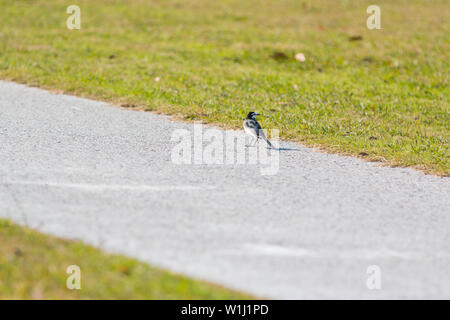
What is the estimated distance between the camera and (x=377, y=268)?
5.59 m

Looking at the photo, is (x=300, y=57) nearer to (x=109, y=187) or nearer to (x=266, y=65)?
(x=266, y=65)

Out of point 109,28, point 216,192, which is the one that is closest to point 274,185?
point 216,192

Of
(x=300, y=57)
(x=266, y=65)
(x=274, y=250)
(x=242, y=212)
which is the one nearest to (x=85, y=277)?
(x=274, y=250)

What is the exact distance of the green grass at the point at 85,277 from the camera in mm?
4867

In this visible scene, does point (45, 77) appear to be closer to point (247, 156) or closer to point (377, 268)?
point (247, 156)

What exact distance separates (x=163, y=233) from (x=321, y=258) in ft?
4.49

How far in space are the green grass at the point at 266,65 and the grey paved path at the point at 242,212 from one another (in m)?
1.45

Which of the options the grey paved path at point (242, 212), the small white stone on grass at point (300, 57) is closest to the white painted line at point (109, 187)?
the grey paved path at point (242, 212)

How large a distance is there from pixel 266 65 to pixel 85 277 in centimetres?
1190

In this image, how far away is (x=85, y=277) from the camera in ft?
16.5

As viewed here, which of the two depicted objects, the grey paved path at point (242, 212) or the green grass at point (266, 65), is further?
the green grass at point (266, 65)

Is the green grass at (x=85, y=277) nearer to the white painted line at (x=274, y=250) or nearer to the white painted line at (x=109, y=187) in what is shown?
the white painted line at (x=274, y=250)

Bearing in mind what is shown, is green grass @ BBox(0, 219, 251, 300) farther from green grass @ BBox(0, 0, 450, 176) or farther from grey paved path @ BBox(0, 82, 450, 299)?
green grass @ BBox(0, 0, 450, 176)

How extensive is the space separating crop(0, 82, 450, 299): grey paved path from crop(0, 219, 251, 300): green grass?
0.25 m
